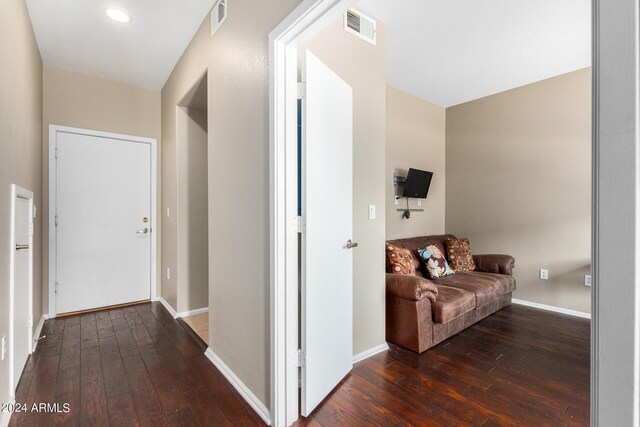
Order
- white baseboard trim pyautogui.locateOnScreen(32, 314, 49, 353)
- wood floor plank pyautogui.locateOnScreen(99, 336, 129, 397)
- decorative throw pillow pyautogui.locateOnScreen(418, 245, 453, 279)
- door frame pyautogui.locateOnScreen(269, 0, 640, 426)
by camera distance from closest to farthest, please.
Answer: door frame pyautogui.locateOnScreen(269, 0, 640, 426) → wood floor plank pyautogui.locateOnScreen(99, 336, 129, 397) → white baseboard trim pyautogui.locateOnScreen(32, 314, 49, 353) → decorative throw pillow pyautogui.locateOnScreen(418, 245, 453, 279)

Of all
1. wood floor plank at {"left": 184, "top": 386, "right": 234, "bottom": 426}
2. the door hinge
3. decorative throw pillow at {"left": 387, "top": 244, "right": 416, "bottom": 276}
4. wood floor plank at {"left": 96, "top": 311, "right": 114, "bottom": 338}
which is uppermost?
the door hinge

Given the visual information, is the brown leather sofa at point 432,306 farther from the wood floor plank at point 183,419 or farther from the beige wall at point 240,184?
the wood floor plank at point 183,419

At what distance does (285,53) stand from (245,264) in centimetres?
125

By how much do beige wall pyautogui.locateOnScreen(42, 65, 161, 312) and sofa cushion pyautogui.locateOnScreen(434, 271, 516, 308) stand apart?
3.61 meters

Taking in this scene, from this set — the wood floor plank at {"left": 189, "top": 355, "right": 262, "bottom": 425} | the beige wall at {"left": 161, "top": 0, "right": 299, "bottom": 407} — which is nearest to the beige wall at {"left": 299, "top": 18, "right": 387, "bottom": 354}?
the beige wall at {"left": 161, "top": 0, "right": 299, "bottom": 407}

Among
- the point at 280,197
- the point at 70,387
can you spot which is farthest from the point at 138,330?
the point at 280,197

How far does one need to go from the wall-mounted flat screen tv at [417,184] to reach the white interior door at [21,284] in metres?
3.52

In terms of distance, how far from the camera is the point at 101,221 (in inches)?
135

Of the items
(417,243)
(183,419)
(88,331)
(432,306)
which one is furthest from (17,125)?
(417,243)

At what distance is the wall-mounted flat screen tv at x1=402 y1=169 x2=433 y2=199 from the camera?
3.69 metres

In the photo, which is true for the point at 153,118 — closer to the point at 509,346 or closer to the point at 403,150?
the point at 403,150

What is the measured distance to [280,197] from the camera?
1562mm

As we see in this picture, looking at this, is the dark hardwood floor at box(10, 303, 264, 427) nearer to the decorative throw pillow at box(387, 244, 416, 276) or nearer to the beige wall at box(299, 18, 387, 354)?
the beige wall at box(299, 18, 387, 354)

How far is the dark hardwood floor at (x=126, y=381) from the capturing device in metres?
1.64
